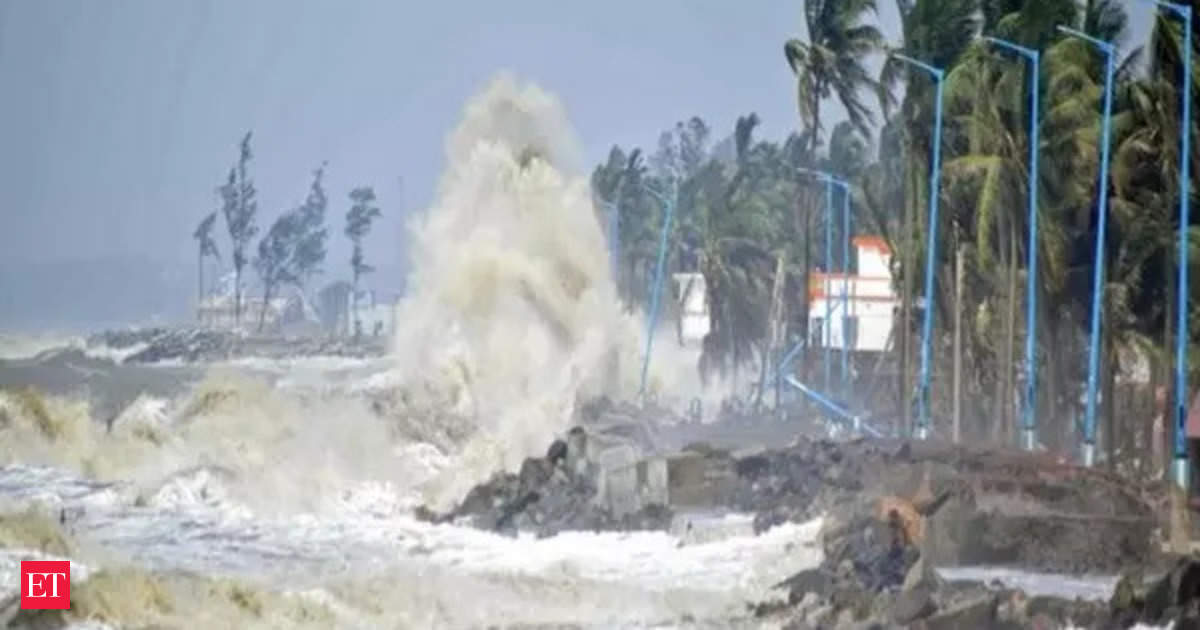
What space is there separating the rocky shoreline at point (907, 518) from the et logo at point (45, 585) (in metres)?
6.64

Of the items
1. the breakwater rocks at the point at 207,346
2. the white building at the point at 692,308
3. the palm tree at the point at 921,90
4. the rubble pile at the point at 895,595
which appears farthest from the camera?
the white building at the point at 692,308

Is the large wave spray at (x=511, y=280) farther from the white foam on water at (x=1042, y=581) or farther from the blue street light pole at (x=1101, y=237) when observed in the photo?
the white foam on water at (x=1042, y=581)

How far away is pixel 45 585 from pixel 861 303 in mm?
47616

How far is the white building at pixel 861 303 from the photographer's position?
66.4 meters

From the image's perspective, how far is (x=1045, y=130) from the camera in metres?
41.0

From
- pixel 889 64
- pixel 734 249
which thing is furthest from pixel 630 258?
pixel 889 64

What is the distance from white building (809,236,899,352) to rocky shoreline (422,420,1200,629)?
26.6 meters

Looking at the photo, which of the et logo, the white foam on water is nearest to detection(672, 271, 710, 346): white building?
the white foam on water

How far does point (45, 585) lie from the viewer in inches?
859

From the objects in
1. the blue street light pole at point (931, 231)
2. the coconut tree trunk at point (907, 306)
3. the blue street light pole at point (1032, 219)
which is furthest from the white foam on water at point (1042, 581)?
the coconut tree trunk at point (907, 306)

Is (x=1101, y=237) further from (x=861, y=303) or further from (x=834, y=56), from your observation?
(x=861, y=303)

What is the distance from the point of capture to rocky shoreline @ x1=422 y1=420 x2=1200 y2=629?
2070 cm

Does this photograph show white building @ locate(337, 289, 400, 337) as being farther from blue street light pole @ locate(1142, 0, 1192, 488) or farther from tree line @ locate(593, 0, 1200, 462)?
blue street light pole @ locate(1142, 0, 1192, 488)

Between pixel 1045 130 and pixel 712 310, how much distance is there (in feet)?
119
